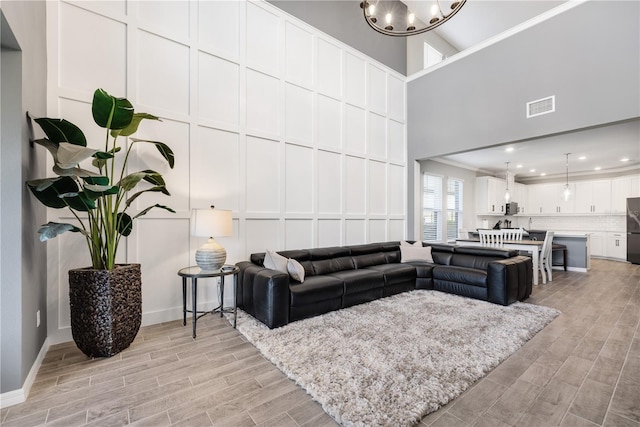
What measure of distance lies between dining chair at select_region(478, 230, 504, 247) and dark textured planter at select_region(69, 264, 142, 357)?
6.23 metres

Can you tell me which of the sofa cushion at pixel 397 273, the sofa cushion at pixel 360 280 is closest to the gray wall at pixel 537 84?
the sofa cushion at pixel 397 273

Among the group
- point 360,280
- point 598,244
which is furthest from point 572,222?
point 360,280

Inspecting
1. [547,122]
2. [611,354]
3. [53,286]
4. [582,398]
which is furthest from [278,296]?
[547,122]

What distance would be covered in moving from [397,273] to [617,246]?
838 cm

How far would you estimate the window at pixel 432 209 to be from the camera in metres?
7.13

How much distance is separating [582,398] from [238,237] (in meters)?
3.64

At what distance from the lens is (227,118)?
3775mm

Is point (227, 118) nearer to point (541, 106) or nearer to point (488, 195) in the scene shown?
point (541, 106)

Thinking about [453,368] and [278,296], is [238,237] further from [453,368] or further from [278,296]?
[453,368]

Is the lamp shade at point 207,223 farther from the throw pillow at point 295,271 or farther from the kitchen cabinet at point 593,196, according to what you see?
the kitchen cabinet at point 593,196

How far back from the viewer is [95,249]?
7.91ft

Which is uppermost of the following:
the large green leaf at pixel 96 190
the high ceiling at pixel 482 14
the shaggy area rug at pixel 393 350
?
the high ceiling at pixel 482 14

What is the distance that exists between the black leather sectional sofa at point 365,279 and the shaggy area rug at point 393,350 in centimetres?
17

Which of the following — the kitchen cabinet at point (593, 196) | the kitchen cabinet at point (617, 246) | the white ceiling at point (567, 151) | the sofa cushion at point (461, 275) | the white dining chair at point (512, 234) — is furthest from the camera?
the kitchen cabinet at point (593, 196)
